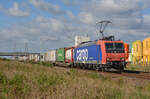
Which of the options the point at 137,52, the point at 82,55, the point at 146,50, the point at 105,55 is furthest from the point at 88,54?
the point at 137,52

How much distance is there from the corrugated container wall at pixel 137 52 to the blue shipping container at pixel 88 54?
89.9 feet

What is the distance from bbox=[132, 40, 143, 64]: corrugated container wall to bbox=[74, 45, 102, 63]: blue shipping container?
27.4 meters

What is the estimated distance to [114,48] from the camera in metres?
20.8

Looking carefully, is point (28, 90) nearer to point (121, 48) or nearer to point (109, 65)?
point (109, 65)

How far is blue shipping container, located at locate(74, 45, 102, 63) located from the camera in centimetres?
2153

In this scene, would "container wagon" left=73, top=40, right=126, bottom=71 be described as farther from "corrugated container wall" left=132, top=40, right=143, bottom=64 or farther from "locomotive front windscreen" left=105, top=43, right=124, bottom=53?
"corrugated container wall" left=132, top=40, right=143, bottom=64

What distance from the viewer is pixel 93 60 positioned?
74.2 feet

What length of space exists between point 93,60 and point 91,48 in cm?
144

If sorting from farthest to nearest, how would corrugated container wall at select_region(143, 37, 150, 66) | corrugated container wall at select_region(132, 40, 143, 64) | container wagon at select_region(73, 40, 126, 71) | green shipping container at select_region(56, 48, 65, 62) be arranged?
corrugated container wall at select_region(132, 40, 143, 64) < corrugated container wall at select_region(143, 37, 150, 66) < green shipping container at select_region(56, 48, 65, 62) < container wagon at select_region(73, 40, 126, 71)

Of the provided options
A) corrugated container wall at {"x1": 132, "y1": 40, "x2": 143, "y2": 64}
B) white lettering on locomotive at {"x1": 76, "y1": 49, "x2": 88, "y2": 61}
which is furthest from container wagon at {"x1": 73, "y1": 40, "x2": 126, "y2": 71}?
corrugated container wall at {"x1": 132, "y1": 40, "x2": 143, "y2": 64}

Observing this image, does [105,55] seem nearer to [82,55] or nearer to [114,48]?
[114,48]

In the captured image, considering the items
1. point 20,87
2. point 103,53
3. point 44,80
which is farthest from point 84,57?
point 20,87

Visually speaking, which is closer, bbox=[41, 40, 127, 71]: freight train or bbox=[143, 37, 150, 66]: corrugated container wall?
bbox=[41, 40, 127, 71]: freight train

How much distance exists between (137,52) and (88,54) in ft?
109
